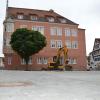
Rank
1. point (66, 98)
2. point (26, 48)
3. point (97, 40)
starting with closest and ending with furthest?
1. point (66, 98)
2. point (26, 48)
3. point (97, 40)

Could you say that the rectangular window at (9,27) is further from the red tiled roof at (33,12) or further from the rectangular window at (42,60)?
the rectangular window at (42,60)

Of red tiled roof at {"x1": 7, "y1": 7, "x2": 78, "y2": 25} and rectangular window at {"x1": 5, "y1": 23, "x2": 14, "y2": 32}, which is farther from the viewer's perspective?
red tiled roof at {"x1": 7, "y1": 7, "x2": 78, "y2": 25}

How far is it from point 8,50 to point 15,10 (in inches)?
438

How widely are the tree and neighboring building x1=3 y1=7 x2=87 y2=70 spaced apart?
6.62 m

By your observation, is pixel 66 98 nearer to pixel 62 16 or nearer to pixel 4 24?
pixel 4 24

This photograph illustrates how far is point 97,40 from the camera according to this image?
12606cm

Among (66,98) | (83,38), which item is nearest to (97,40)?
(83,38)

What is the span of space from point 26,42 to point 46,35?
495 inches

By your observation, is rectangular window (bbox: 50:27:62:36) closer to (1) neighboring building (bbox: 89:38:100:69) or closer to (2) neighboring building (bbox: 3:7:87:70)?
(2) neighboring building (bbox: 3:7:87:70)

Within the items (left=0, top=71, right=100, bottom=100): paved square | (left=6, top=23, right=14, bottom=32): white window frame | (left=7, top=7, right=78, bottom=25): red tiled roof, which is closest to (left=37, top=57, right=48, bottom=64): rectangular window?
(left=6, top=23, right=14, bottom=32): white window frame

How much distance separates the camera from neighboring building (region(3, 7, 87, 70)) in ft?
243

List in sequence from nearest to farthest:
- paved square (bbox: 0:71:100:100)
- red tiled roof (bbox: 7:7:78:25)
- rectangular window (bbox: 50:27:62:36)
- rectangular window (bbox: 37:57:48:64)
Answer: paved square (bbox: 0:71:100:100) < rectangular window (bbox: 37:57:48:64) < red tiled roof (bbox: 7:7:78:25) < rectangular window (bbox: 50:27:62:36)

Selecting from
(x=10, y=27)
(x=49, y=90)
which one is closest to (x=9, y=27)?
(x=10, y=27)

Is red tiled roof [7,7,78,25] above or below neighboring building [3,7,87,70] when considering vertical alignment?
above
